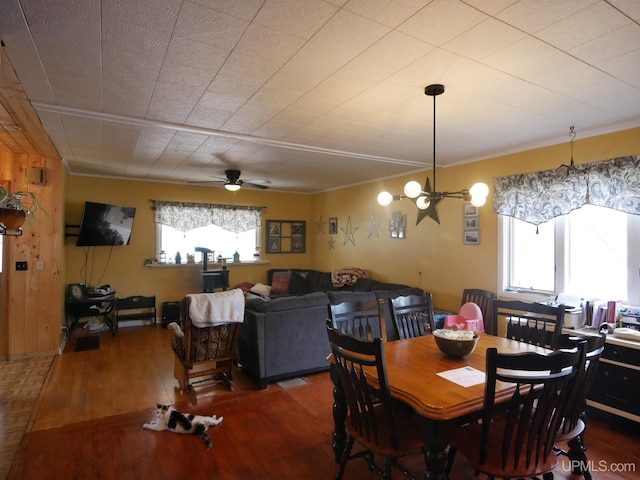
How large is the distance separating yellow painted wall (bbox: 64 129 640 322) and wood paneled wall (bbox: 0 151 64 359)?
1446mm

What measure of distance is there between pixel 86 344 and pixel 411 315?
14.8 ft

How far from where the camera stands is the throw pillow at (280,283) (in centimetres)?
708

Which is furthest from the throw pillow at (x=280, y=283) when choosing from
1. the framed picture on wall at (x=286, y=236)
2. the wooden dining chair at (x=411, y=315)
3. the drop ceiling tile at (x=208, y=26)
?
the drop ceiling tile at (x=208, y=26)

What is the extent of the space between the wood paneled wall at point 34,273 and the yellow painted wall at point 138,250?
1291 millimetres

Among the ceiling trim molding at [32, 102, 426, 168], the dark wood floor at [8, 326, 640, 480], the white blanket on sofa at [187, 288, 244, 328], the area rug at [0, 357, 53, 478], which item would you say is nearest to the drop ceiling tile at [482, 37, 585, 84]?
the ceiling trim molding at [32, 102, 426, 168]

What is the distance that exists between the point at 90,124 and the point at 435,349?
11.4 feet

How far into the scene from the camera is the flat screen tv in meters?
5.62

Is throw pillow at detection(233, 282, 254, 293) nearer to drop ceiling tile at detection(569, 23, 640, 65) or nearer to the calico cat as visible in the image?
the calico cat

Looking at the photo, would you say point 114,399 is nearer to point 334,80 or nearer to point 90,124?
point 90,124

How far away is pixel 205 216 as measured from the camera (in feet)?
22.9

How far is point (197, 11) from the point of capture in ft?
5.69

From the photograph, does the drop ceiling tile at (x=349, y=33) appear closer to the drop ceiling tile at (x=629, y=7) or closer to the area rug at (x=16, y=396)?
the drop ceiling tile at (x=629, y=7)

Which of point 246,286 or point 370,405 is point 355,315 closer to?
point 370,405

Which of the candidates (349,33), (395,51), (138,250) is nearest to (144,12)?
(349,33)
